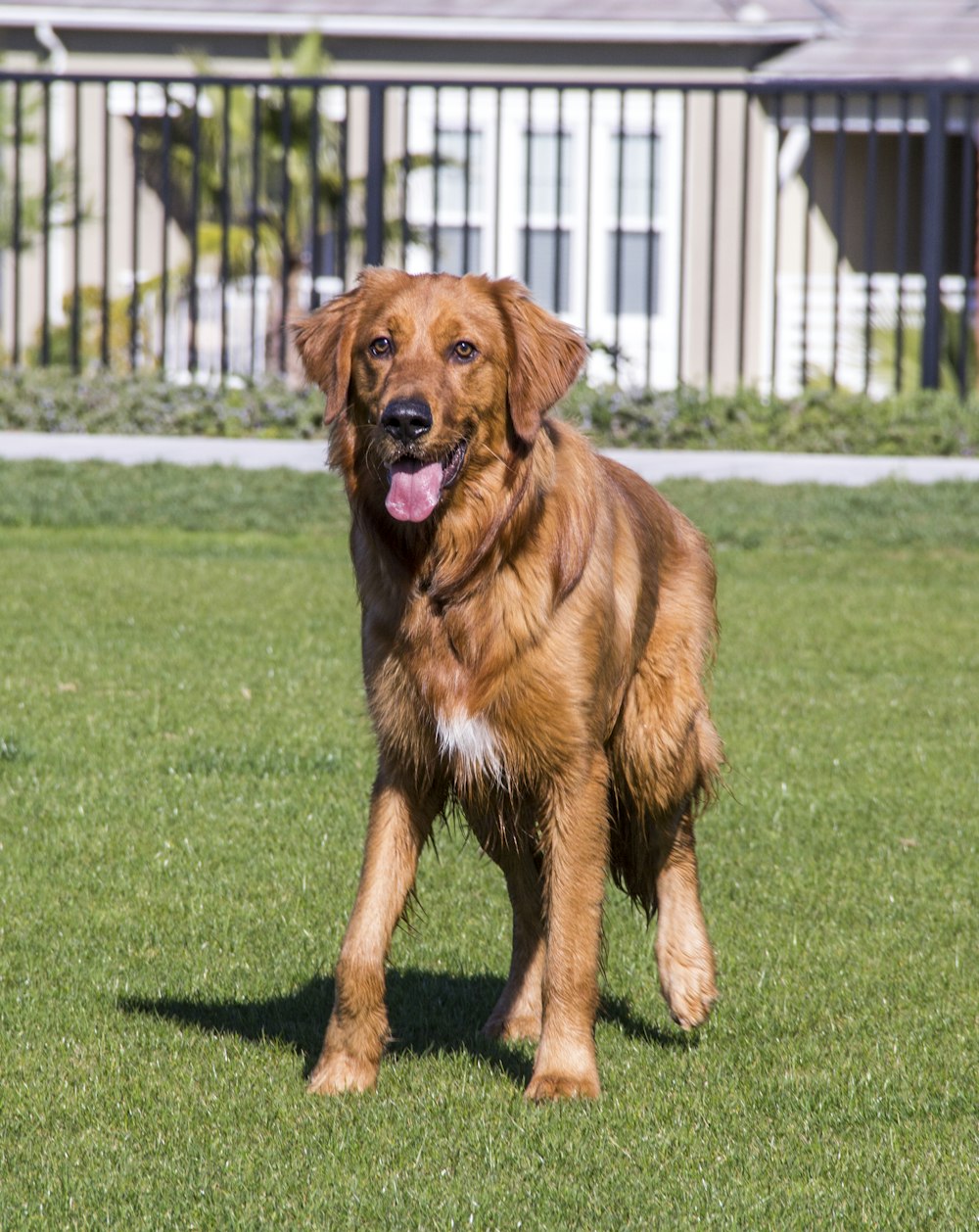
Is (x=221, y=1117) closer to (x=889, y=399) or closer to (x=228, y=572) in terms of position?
(x=228, y=572)

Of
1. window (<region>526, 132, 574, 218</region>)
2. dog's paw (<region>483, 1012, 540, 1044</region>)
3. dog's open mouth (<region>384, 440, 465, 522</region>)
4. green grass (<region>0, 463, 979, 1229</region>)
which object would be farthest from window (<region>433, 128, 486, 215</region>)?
dog's open mouth (<region>384, 440, 465, 522</region>)

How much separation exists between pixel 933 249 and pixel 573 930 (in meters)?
10.1

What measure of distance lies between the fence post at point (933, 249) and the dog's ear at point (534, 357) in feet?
31.2

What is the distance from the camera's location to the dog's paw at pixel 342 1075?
3953mm

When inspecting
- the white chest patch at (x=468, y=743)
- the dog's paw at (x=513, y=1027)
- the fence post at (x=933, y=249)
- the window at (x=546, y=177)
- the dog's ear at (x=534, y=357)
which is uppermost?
the window at (x=546, y=177)

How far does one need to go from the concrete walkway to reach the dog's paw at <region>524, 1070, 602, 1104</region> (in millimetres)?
8011

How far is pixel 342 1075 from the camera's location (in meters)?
3.98

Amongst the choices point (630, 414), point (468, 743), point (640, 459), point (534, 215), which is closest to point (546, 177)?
point (534, 215)

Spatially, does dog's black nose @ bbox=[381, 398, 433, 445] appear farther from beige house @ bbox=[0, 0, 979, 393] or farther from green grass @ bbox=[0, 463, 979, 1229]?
beige house @ bbox=[0, 0, 979, 393]

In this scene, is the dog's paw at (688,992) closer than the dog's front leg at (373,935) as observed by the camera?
No

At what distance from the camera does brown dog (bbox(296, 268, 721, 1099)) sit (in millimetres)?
3984

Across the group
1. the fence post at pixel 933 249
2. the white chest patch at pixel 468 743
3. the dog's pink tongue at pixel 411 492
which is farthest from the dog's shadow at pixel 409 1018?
the fence post at pixel 933 249

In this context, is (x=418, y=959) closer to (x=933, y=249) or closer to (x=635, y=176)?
(x=933, y=249)

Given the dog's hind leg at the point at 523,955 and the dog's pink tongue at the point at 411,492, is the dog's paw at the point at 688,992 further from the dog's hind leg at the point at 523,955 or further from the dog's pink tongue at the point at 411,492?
the dog's pink tongue at the point at 411,492
